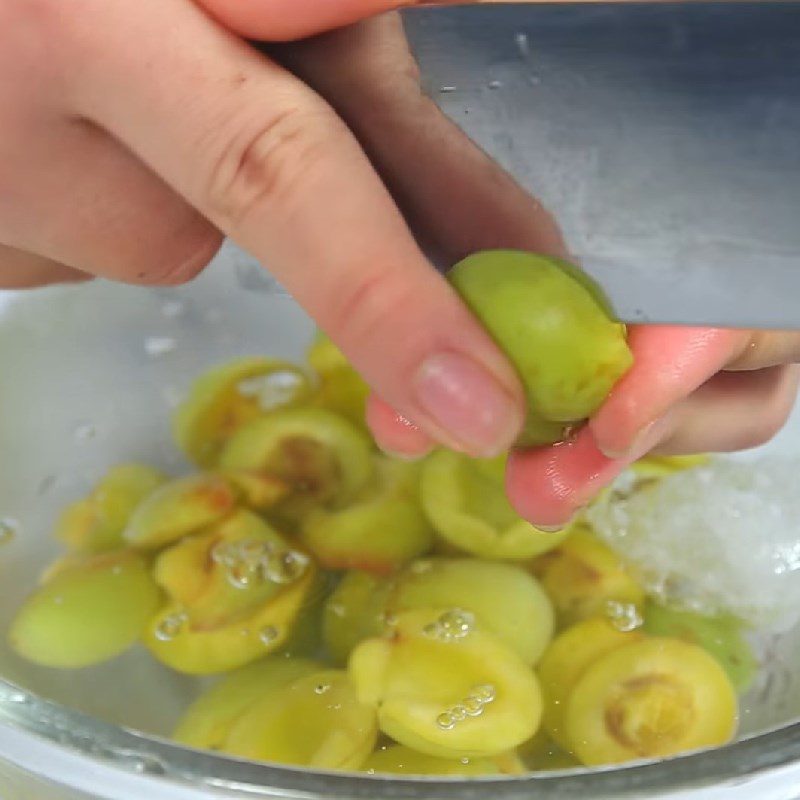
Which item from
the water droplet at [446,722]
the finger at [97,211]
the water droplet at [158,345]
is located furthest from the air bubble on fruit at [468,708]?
the water droplet at [158,345]

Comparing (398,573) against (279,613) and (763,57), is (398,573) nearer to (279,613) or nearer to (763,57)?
(279,613)

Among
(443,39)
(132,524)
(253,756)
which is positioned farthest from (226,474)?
(443,39)

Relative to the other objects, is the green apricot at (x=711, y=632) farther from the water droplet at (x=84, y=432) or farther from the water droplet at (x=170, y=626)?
the water droplet at (x=84, y=432)

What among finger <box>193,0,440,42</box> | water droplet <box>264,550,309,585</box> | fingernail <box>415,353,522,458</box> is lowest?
water droplet <box>264,550,309,585</box>

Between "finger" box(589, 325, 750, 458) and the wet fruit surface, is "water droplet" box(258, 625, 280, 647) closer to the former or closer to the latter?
the wet fruit surface

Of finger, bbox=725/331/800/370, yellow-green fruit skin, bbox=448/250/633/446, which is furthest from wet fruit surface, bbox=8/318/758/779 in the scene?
finger, bbox=725/331/800/370

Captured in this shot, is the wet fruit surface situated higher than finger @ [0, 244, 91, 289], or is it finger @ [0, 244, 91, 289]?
finger @ [0, 244, 91, 289]

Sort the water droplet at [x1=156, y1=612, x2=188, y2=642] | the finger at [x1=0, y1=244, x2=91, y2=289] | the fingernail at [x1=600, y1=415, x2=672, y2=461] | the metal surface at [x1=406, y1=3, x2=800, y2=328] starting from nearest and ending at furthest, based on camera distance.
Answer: the metal surface at [x1=406, y1=3, x2=800, y2=328] < the fingernail at [x1=600, y1=415, x2=672, y2=461] < the water droplet at [x1=156, y1=612, x2=188, y2=642] < the finger at [x1=0, y1=244, x2=91, y2=289]

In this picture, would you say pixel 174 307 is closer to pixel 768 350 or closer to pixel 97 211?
pixel 97 211
